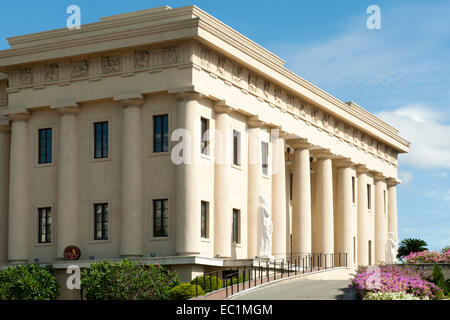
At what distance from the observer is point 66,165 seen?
160 feet

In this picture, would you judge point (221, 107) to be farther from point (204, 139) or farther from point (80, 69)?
point (80, 69)

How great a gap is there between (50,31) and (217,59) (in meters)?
10.0

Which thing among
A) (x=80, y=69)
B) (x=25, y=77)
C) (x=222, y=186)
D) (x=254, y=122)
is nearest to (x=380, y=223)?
(x=254, y=122)

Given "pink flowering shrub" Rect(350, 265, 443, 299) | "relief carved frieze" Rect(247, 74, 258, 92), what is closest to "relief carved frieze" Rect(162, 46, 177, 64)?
"relief carved frieze" Rect(247, 74, 258, 92)

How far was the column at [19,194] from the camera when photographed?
49.7m

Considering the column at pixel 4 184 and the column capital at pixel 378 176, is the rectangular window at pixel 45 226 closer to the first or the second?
the column at pixel 4 184

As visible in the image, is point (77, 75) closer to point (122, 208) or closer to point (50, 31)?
point (50, 31)

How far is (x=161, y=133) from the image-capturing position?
4719cm

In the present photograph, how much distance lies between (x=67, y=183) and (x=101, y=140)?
2957 mm

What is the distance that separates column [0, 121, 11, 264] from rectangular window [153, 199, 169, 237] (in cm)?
1081

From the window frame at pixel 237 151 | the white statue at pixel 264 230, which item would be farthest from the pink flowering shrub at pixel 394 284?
the window frame at pixel 237 151
